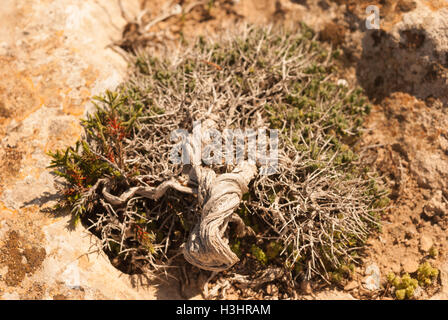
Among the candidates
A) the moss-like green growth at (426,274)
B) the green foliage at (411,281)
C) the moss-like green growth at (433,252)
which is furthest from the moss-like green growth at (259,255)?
the moss-like green growth at (433,252)

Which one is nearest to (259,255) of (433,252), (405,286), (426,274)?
(405,286)

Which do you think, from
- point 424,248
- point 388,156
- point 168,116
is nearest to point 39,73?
point 168,116

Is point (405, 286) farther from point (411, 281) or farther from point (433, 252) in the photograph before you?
point (433, 252)

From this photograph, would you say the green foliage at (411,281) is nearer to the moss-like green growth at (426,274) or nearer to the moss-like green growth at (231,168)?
the moss-like green growth at (426,274)

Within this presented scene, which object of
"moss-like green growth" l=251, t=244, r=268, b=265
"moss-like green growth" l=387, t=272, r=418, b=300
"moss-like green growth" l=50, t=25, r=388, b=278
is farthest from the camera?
"moss-like green growth" l=251, t=244, r=268, b=265

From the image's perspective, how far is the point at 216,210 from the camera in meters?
4.14

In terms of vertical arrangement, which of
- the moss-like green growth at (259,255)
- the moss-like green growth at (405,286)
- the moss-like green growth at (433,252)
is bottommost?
the moss-like green growth at (405,286)

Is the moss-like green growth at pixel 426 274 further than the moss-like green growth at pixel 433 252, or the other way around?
the moss-like green growth at pixel 433 252

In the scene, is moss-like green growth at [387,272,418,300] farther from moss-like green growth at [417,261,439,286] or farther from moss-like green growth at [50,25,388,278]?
moss-like green growth at [50,25,388,278]

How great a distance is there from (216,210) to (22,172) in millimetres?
2524

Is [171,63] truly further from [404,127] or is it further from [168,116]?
[404,127]

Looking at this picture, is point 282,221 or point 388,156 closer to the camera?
point 282,221

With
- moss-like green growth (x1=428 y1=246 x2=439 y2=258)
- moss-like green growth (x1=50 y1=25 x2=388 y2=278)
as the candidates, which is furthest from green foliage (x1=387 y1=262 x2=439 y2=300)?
moss-like green growth (x1=50 y1=25 x2=388 y2=278)
